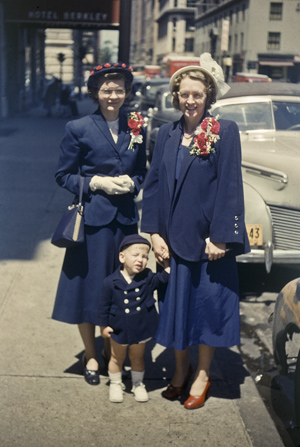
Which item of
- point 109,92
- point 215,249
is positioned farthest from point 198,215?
point 109,92

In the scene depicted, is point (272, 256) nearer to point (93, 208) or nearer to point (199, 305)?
point (199, 305)

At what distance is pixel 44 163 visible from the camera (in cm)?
1253

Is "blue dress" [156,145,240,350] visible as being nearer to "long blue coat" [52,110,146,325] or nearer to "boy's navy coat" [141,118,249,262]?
"boy's navy coat" [141,118,249,262]

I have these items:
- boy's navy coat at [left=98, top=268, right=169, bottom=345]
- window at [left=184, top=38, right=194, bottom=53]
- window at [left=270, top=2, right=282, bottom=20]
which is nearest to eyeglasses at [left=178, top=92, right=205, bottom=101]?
boy's navy coat at [left=98, top=268, right=169, bottom=345]

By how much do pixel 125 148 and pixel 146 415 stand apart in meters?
1.57

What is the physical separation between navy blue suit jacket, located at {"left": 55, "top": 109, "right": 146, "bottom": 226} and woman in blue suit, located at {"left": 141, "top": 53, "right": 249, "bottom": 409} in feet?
0.66

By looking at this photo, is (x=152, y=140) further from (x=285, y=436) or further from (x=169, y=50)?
(x=169, y=50)

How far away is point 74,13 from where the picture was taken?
1403 cm

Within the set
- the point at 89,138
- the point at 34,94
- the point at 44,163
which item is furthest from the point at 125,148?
the point at 34,94

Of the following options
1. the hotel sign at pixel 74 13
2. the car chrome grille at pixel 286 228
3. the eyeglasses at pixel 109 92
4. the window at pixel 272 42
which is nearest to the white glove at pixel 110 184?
the eyeglasses at pixel 109 92

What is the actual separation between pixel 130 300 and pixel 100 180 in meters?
0.73

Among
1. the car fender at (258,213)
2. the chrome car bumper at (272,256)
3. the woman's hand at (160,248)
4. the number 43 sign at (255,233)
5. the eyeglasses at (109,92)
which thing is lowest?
the chrome car bumper at (272,256)

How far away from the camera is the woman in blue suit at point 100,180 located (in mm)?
3637

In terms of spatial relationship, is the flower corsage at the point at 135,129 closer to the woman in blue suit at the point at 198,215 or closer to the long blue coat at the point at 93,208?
the long blue coat at the point at 93,208
